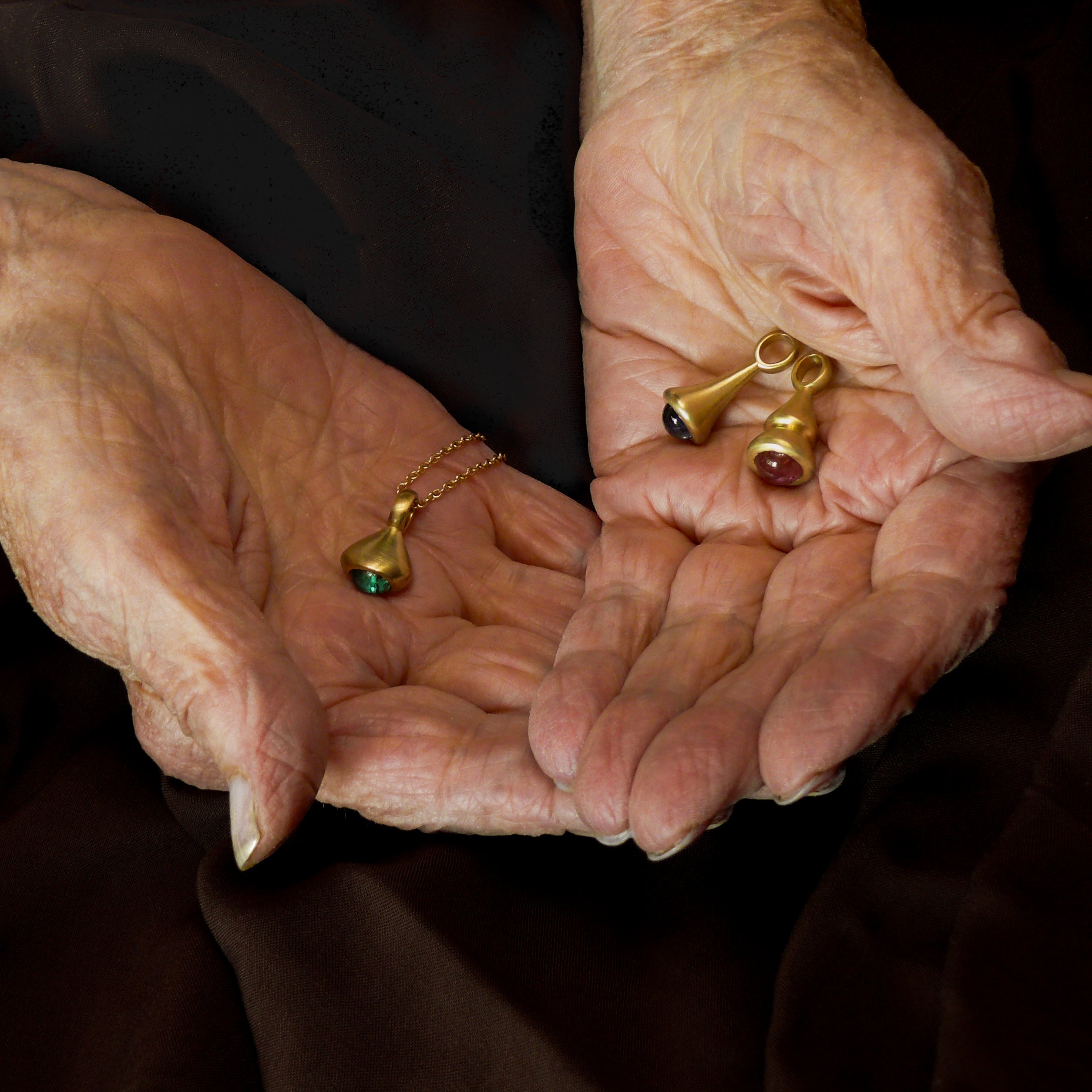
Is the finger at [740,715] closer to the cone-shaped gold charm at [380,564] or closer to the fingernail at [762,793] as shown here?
the fingernail at [762,793]

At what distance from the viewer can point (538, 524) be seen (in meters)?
1.74

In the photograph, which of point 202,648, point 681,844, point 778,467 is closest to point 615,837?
point 681,844

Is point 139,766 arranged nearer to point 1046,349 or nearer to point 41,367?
point 41,367

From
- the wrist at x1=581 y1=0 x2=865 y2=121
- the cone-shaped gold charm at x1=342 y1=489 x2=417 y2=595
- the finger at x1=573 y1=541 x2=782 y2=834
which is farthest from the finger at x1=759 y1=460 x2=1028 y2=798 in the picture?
the wrist at x1=581 y1=0 x2=865 y2=121

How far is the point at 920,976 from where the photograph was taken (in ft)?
3.32

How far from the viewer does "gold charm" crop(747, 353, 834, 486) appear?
140 centimetres

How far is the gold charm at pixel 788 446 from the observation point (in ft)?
4.60

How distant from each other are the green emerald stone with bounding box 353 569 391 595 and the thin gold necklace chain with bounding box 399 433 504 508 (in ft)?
0.62

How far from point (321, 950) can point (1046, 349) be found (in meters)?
1.01

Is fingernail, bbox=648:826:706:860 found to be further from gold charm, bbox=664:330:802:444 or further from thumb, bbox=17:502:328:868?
gold charm, bbox=664:330:802:444

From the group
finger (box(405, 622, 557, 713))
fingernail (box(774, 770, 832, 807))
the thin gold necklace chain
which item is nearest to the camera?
fingernail (box(774, 770, 832, 807))

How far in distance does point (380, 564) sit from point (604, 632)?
1.10ft

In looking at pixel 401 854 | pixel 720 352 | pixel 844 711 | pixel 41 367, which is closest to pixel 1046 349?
pixel 844 711

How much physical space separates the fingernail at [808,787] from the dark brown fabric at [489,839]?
0.18 meters
